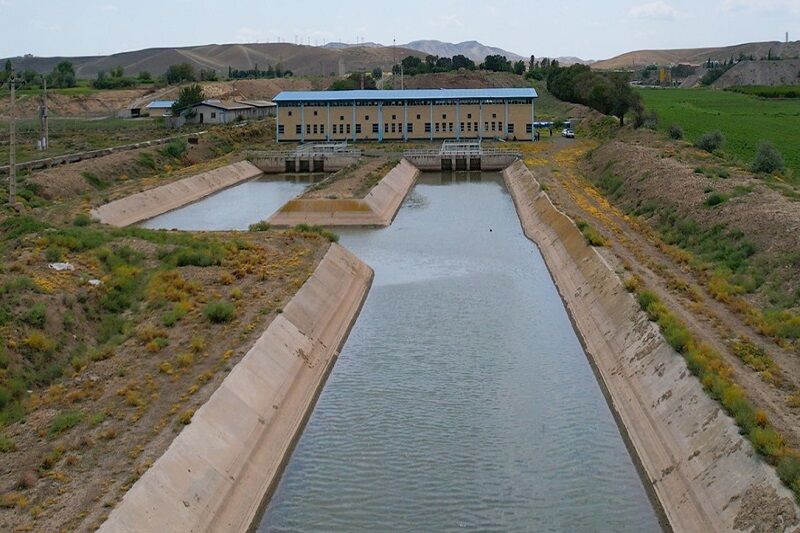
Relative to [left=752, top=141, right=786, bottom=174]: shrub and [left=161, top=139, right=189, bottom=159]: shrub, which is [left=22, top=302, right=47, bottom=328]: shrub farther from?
[left=161, top=139, right=189, bottom=159]: shrub

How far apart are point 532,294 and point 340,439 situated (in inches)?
514

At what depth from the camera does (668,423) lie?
17688mm

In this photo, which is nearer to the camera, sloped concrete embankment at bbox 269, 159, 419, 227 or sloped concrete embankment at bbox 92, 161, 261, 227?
sloped concrete embankment at bbox 269, 159, 419, 227

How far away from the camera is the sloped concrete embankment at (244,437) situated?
1404 centimetres

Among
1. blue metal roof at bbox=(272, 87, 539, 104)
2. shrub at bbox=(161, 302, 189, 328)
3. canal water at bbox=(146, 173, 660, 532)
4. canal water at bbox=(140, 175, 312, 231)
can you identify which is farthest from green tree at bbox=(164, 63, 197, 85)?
shrub at bbox=(161, 302, 189, 328)

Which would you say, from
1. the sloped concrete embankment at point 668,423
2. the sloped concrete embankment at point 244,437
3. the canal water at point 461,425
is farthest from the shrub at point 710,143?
the sloped concrete embankment at point 244,437

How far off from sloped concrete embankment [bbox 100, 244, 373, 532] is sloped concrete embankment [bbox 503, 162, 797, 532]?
6.81m

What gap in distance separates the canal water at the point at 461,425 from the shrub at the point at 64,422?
3.79 meters

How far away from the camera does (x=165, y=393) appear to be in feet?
59.9

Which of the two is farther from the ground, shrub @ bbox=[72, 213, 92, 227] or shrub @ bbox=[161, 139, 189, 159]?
shrub @ bbox=[161, 139, 189, 159]

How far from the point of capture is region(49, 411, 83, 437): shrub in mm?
16344

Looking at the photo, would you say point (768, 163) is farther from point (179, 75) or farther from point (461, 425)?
point (179, 75)

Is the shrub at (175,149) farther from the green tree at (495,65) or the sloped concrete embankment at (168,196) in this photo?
the green tree at (495,65)

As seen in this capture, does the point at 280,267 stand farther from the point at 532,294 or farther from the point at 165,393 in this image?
the point at 165,393
